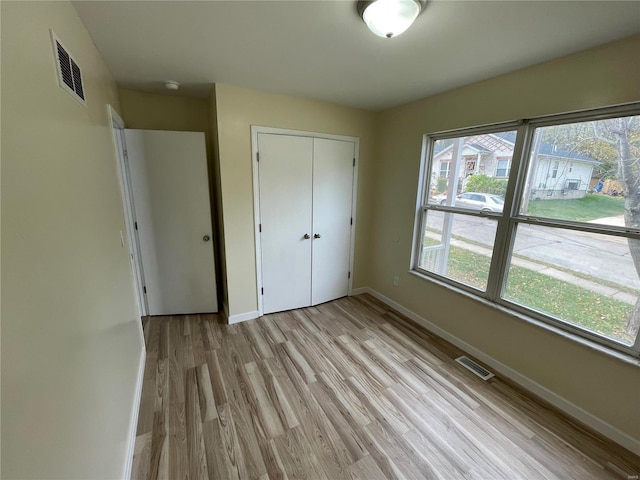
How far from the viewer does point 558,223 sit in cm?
178

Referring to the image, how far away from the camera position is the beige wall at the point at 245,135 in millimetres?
2369

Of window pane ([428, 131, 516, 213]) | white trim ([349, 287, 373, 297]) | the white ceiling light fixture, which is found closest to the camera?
window pane ([428, 131, 516, 213])

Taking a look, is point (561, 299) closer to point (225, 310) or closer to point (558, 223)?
point (558, 223)

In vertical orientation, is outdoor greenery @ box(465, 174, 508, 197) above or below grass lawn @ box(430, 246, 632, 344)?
above

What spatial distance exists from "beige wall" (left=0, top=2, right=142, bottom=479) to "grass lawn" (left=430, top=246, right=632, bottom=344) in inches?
106

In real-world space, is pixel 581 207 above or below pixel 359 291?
above

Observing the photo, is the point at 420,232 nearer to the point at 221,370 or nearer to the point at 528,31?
the point at 528,31

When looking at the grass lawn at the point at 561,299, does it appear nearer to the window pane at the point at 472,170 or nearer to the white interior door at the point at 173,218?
the window pane at the point at 472,170

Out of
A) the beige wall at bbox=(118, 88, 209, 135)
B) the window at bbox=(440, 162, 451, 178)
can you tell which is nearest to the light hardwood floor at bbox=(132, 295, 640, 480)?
the window at bbox=(440, 162, 451, 178)

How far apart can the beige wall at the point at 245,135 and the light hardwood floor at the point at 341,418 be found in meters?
0.62

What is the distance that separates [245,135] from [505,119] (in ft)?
7.15

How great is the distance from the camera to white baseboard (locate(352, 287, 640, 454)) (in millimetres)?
1549

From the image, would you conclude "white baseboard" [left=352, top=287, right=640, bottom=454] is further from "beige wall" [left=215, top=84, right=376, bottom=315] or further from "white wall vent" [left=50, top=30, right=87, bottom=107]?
"white wall vent" [left=50, top=30, right=87, bottom=107]

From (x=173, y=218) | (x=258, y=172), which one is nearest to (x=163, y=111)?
(x=173, y=218)
